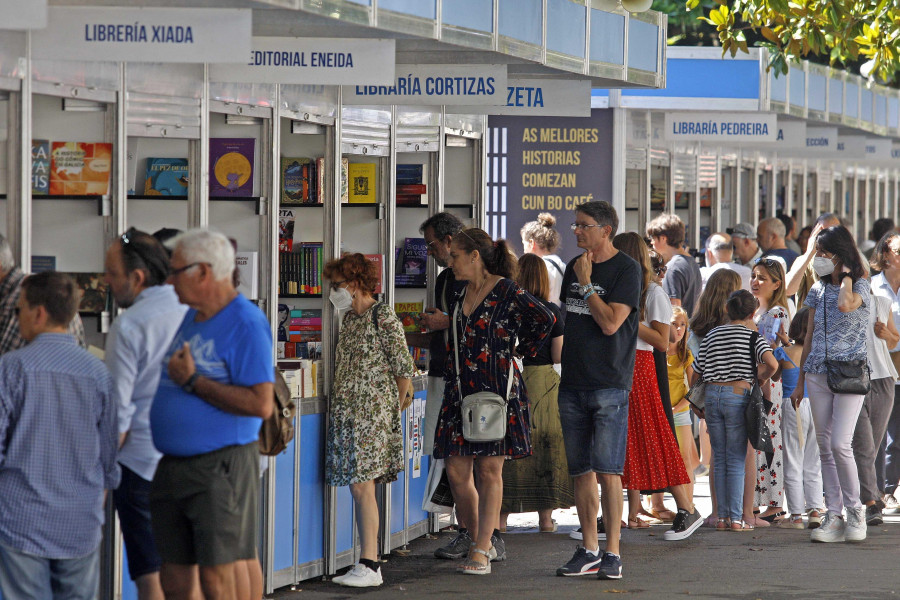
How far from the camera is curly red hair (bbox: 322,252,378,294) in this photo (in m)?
7.87

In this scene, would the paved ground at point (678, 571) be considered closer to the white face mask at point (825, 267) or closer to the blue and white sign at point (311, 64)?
the white face mask at point (825, 267)

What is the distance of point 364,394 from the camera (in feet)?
26.0

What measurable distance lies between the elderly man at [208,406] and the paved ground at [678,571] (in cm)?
248

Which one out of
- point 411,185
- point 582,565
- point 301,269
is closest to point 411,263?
point 411,185

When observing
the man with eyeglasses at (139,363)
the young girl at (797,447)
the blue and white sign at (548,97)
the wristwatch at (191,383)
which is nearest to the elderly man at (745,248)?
the young girl at (797,447)

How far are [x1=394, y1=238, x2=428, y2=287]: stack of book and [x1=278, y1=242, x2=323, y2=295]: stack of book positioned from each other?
1177mm

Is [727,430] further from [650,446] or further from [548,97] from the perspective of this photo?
[548,97]

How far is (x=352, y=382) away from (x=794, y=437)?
10.8 feet

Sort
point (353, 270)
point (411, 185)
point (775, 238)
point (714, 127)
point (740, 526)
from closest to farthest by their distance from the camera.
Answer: point (353, 270), point (411, 185), point (740, 526), point (775, 238), point (714, 127)

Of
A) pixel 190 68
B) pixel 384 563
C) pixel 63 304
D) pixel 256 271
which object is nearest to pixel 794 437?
pixel 384 563

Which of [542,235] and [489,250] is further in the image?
[542,235]

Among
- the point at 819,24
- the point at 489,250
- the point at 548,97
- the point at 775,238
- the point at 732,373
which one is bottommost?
the point at 732,373

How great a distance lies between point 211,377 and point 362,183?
12.8ft

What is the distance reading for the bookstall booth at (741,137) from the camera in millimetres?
14852
